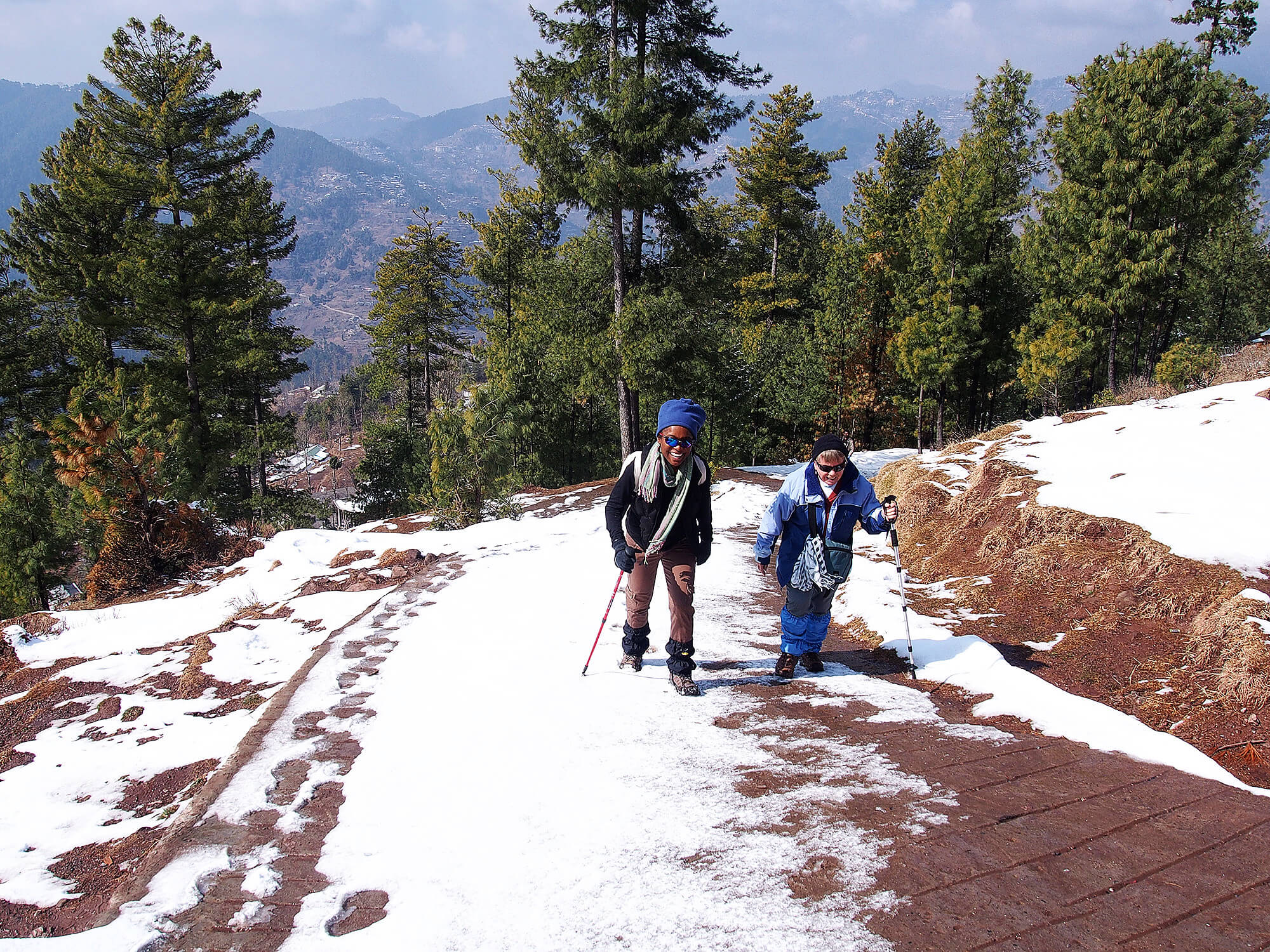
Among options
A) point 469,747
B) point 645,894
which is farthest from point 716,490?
point 645,894

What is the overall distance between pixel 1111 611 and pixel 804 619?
2894 millimetres

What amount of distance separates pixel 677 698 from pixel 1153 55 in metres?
23.5

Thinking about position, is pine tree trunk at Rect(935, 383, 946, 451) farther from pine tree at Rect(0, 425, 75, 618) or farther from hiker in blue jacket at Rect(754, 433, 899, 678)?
pine tree at Rect(0, 425, 75, 618)

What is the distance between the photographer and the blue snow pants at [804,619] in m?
4.96

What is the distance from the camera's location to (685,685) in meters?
4.74

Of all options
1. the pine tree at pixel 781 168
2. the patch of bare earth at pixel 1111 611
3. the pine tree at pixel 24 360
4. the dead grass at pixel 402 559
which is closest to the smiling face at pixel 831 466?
the patch of bare earth at pixel 1111 611

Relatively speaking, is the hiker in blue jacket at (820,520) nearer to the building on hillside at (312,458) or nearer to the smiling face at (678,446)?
the smiling face at (678,446)

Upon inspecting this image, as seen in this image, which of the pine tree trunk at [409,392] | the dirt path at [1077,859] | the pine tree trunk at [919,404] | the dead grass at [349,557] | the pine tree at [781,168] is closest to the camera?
the dirt path at [1077,859]

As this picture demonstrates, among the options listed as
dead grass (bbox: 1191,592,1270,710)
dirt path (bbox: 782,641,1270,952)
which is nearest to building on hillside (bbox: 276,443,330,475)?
dead grass (bbox: 1191,592,1270,710)

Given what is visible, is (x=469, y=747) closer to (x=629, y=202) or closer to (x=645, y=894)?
(x=645, y=894)

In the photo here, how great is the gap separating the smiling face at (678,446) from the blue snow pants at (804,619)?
1.29 meters

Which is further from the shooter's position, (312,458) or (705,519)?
(312,458)

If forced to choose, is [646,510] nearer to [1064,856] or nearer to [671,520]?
A: [671,520]

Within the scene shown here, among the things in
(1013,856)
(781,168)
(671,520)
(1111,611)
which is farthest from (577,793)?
(781,168)
